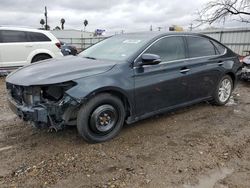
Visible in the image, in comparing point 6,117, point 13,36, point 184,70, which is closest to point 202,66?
point 184,70

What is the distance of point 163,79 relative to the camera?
4.53 m

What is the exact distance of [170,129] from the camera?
462 cm

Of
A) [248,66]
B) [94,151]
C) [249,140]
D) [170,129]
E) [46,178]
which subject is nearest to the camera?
[46,178]

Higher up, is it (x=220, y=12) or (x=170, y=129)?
(x=220, y=12)

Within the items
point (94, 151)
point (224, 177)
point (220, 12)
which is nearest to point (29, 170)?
point (94, 151)

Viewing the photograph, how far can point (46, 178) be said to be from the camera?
3.12 metres

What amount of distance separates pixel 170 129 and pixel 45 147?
203cm

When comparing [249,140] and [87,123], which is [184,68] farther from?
[87,123]

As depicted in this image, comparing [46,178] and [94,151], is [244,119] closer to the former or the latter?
[94,151]

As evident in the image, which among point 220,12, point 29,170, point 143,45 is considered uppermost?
point 220,12

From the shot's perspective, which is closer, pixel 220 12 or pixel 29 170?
pixel 29 170

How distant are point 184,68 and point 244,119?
1.59 meters

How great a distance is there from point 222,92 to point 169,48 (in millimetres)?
2006

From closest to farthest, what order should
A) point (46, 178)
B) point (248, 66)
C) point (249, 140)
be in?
point (46, 178) < point (249, 140) < point (248, 66)
